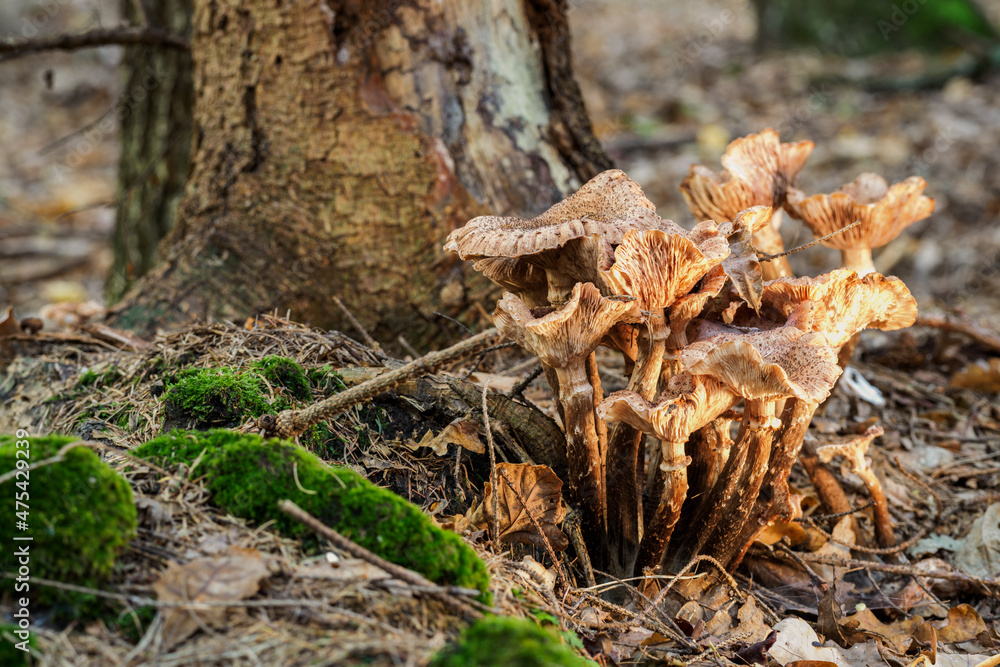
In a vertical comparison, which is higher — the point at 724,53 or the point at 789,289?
the point at 724,53

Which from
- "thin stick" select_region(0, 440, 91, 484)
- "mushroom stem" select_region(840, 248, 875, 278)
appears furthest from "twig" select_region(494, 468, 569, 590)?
"mushroom stem" select_region(840, 248, 875, 278)

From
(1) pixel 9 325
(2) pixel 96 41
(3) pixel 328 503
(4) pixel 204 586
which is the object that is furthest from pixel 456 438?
(2) pixel 96 41

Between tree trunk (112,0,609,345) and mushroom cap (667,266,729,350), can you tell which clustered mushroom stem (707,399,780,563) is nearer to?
mushroom cap (667,266,729,350)

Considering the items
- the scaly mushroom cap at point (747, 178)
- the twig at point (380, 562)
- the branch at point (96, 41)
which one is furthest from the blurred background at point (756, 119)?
the twig at point (380, 562)

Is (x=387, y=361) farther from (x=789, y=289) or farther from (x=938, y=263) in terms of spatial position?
(x=938, y=263)

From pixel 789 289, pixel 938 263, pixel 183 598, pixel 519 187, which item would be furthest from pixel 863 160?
pixel 183 598

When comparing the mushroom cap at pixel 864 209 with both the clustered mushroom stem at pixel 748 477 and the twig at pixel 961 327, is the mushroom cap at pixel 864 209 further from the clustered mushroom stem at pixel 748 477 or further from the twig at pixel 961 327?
the twig at pixel 961 327

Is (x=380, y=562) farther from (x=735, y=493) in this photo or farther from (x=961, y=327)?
(x=961, y=327)
